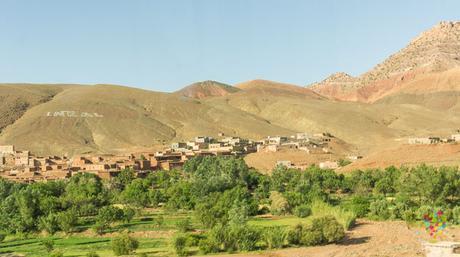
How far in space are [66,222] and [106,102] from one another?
9030 cm

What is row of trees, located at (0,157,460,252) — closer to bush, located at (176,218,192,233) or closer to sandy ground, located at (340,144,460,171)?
bush, located at (176,218,192,233)

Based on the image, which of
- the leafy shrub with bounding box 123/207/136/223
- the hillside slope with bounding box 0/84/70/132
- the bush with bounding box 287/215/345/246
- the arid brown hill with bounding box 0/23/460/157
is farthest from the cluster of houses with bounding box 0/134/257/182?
the hillside slope with bounding box 0/84/70/132

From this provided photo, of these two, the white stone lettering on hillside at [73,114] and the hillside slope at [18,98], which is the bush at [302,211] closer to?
the white stone lettering on hillside at [73,114]

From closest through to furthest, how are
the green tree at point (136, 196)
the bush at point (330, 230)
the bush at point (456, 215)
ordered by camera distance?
the bush at point (330, 230), the bush at point (456, 215), the green tree at point (136, 196)

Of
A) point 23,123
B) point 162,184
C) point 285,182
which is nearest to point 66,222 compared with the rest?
point 162,184

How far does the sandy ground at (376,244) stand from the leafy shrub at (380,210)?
1625 mm

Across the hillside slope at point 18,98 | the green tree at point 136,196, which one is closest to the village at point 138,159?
the green tree at point 136,196

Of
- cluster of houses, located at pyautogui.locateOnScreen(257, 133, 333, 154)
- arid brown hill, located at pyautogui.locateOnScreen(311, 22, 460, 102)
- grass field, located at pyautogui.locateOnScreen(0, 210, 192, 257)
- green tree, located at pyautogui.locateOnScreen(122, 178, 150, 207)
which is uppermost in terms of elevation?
arid brown hill, located at pyautogui.locateOnScreen(311, 22, 460, 102)

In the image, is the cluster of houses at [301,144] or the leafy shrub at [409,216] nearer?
the leafy shrub at [409,216]

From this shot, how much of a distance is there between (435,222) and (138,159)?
1657 inches

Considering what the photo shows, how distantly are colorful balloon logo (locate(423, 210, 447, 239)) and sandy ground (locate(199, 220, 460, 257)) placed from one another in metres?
0.41

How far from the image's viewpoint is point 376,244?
32656mm

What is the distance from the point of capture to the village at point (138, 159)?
6412 cm

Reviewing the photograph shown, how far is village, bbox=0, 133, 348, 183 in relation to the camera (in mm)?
64125
